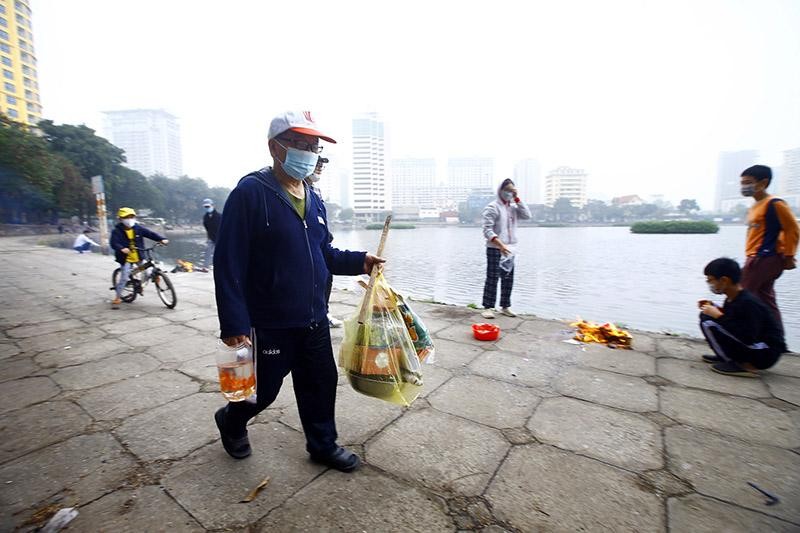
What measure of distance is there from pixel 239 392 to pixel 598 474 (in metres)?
1.79

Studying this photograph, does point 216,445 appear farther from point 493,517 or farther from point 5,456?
point 493,517

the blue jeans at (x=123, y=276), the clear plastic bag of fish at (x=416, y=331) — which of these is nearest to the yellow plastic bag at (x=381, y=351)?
the clear plastic bag of fish at (x=416, y=331)

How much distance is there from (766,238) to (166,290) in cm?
745

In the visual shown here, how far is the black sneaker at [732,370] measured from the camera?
294cm

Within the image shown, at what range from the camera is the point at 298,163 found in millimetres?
1759

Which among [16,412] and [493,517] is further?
[16,412]

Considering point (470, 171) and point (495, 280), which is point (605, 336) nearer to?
point (495, 280)

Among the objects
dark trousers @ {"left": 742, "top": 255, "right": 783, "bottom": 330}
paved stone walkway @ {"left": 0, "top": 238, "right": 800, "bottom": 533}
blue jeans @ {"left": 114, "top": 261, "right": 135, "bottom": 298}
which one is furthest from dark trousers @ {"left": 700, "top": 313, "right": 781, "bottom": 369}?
blue jeans @ {"left": 114, "top": 261, "right": 135, "bottom": 298}

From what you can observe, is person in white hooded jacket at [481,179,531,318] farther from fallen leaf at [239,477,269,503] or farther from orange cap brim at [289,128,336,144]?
fallen leaf at [239,477,269,503]

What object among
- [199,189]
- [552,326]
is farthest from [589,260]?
[199,189]

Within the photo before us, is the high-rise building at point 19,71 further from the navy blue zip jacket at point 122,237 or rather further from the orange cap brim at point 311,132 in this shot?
the orange cap brim at point 311,132

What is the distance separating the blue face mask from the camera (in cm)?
174

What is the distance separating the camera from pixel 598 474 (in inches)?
72.0

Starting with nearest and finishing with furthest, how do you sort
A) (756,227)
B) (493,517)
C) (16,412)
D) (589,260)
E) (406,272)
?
1. (493,517)
2. (16,412)
3. (756,227)
4. (406,272)
5. (589,260)
